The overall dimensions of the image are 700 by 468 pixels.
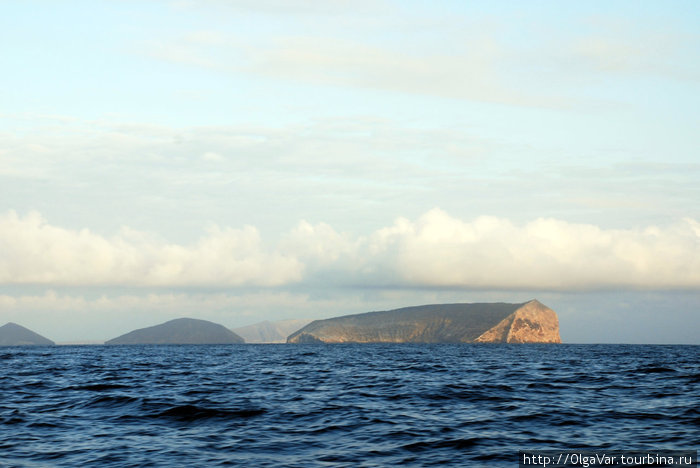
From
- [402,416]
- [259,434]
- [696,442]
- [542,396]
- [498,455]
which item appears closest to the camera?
[498,455]

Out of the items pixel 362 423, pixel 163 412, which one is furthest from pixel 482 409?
pixel 163 412

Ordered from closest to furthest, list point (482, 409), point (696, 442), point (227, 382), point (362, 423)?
point (696, 442), point (362, 423), point (482, 409), point (227, 382)

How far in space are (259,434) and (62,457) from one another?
6.98 meters

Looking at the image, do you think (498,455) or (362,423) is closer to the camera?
(498,455)

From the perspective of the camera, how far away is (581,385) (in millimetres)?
44875

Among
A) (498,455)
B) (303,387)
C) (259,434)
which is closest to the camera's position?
(498,455)

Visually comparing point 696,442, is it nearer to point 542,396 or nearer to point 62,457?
point 542,396

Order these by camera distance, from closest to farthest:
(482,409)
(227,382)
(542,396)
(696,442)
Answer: (696,442) < (482,409) < (542,396) < (227,382)

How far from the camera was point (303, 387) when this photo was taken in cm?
4416

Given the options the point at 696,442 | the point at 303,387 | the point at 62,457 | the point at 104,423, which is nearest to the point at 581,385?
the point at 303,387

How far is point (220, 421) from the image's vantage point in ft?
93.9

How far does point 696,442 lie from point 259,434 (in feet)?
51.2

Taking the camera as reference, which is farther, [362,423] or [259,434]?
[362,423]

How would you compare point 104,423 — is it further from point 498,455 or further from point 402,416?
point 498,455
